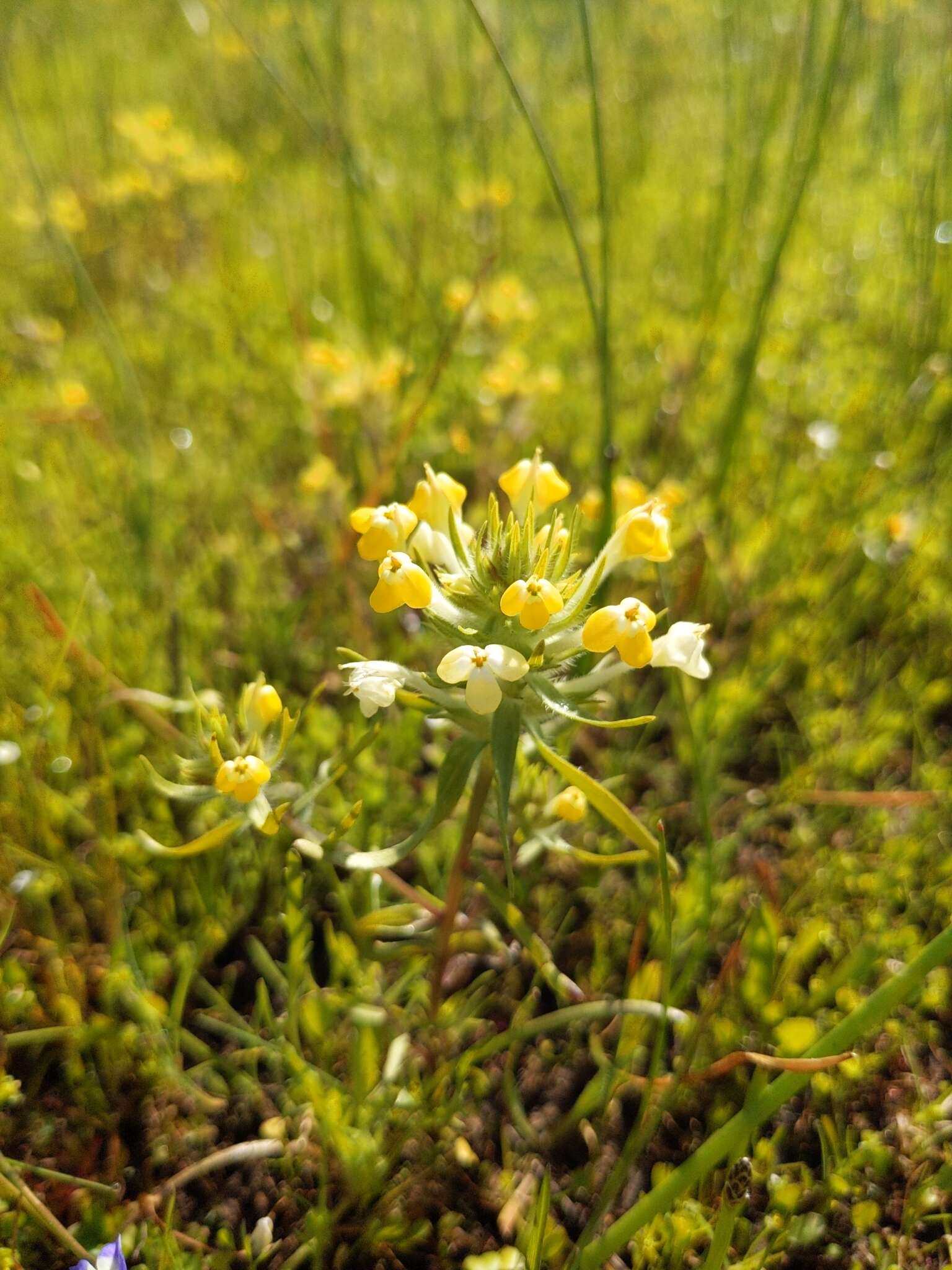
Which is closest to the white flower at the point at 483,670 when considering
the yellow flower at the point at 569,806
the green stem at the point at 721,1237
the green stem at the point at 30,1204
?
the yellow flower at the point at 569,806

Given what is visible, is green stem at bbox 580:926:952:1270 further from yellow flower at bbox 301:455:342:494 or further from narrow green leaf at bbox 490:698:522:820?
yellow flower at bbox 301:455:342:494

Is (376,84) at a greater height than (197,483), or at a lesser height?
greater

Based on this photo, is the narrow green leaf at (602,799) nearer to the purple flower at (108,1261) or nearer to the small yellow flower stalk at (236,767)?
the small yellow flower stalk at (236,767)

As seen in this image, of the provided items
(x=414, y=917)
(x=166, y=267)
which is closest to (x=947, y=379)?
(x=414, y=917)

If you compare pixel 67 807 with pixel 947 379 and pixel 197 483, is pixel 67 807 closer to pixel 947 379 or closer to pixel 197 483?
pixel 197 483

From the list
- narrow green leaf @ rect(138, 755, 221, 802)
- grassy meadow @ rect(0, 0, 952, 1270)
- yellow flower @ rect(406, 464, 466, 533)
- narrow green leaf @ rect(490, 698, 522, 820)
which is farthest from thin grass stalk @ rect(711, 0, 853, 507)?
narrow green leaf @ rect(138, 755, 221, 802)
